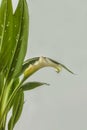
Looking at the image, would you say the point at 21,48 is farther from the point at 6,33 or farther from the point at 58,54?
the point at 58,54

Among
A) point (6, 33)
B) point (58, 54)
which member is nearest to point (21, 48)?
point (6, 33)

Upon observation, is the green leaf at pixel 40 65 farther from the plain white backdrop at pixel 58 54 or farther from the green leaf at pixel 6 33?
the plain white backdrop at pixel 58 54

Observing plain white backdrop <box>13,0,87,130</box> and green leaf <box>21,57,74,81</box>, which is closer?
green leaf <box>21,57,74,81</box>

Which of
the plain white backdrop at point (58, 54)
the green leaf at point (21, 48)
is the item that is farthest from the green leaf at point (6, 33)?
the plain white backdrop at point (58, 54)

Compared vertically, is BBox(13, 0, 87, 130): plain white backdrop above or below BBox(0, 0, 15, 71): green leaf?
below

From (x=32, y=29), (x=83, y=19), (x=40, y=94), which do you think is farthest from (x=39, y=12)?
(x=40, y=94)

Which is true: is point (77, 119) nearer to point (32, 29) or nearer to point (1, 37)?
point (32, 29)

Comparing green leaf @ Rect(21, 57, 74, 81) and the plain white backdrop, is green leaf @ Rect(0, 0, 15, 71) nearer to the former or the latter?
green leaf @ Rect(21, 57, 74, 81)

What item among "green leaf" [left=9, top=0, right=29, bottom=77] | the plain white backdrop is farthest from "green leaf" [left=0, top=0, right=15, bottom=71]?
the plain white backdrop
